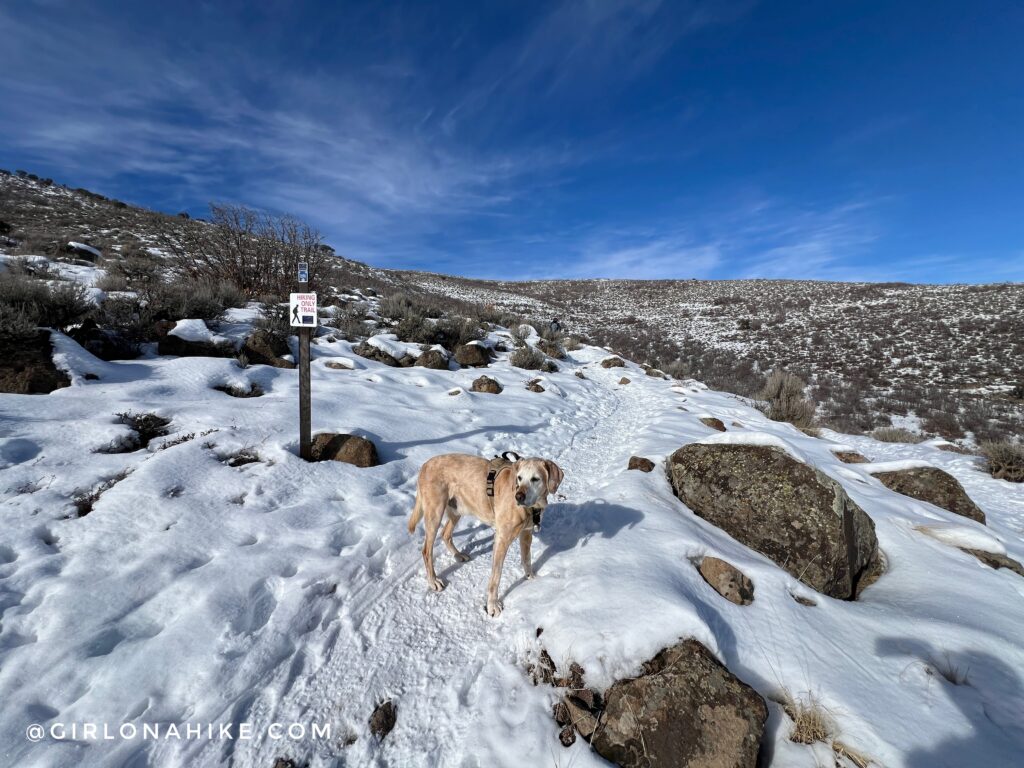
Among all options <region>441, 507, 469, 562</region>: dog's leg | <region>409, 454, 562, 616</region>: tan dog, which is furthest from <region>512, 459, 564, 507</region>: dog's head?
<region>441, 507, 469, 562</region>: dog's leg

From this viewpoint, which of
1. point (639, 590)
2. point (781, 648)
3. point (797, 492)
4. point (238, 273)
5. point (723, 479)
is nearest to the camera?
point (781, 648)

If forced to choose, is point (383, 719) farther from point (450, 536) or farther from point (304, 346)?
point (304, 346)

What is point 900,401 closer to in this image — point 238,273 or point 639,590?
point 639,590

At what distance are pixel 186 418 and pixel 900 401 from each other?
20861 mm

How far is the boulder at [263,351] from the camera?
7.81 metres

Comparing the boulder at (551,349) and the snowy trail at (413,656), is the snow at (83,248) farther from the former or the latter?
the snowy trail at (413,656)

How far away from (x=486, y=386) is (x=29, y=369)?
7.10 meters

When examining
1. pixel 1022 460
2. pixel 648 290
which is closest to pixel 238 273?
pixel 1022 460

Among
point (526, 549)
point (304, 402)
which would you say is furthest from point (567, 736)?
point (304, 402)

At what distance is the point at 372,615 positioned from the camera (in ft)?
9.91

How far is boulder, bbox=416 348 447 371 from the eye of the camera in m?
10.4

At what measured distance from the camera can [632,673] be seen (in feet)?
8.01

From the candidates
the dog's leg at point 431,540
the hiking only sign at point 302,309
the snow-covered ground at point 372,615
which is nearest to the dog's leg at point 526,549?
the snow-covered ground at point 372,615

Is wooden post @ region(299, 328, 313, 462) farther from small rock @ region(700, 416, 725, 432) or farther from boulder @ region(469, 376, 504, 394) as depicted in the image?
small rock @ region(700, 416, 725, 432)
